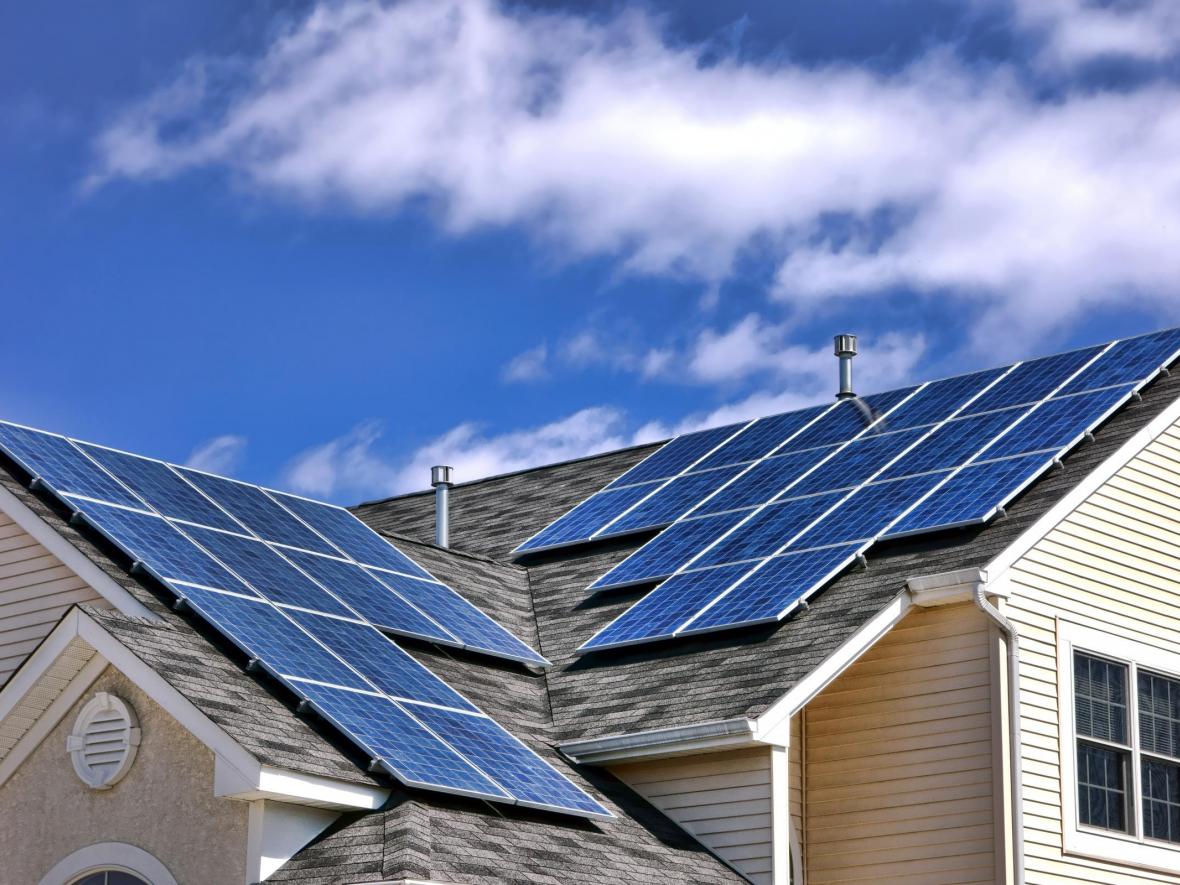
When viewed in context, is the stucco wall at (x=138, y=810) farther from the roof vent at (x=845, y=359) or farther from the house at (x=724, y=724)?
the roof vent at (x=845, y=359)

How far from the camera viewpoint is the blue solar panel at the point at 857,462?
19047 mm

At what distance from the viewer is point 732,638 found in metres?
16.6

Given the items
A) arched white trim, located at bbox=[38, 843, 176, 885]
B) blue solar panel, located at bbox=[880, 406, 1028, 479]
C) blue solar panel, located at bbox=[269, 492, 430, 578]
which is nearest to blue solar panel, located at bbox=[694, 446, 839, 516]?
blue solar panel, located at bbox=[880, 406, 1028, 479]

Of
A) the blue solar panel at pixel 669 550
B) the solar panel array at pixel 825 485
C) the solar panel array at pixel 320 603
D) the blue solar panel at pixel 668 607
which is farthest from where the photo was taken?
the blue solar panel at pixel 669 550

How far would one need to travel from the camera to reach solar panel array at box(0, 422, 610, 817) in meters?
14.0

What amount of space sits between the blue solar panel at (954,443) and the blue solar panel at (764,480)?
1355mm

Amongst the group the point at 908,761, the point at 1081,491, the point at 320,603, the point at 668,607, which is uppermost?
the point at 1081,491

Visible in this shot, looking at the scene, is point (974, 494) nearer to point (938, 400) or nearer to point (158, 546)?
point (938, 400)

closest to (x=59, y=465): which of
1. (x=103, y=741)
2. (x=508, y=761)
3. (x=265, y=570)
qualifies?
(x=265, y=570)

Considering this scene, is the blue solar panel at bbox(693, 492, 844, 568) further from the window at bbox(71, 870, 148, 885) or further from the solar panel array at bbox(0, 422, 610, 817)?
the window at bbox(71, 870, 148, 885)

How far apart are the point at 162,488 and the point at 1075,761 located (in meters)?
8.71

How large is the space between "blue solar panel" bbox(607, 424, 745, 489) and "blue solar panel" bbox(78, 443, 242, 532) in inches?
253

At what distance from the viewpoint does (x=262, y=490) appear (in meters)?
19.1

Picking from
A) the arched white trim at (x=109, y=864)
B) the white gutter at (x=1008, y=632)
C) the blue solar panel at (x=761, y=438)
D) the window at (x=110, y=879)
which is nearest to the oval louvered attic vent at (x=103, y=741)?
the arched white trim at (x=109, y=864)
